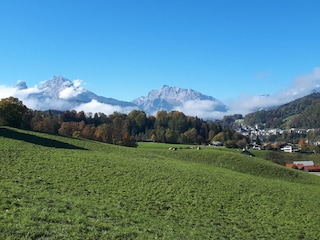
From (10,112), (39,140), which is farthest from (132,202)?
(10,112)

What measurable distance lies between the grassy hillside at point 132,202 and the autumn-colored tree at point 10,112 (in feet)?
111

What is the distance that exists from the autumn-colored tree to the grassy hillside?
33931 mm

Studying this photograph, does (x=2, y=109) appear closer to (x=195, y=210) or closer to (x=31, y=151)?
(x=31, y=151)

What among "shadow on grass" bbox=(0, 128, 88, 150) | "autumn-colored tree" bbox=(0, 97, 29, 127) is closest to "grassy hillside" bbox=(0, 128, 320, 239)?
"shadow on grass" bbox=(0, 128, 88, 150)

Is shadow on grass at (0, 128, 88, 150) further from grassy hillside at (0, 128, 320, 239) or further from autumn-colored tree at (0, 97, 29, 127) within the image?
autumn-colored tree at (0, 97, 29, 127)

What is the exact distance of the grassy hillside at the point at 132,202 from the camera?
16812mm

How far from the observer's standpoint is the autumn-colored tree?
253ft

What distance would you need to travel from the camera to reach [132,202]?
2519 centimetres

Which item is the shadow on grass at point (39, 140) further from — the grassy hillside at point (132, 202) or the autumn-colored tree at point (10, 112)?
the autumn-colored tree at point (10, 112)

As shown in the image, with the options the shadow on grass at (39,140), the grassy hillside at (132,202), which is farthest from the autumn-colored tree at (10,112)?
the grassy hillside at (132,202)

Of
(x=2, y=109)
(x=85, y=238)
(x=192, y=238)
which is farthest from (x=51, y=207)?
(x=2, y=109)

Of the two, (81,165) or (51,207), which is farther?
(81,165)

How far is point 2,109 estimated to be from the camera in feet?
254

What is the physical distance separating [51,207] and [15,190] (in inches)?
191
